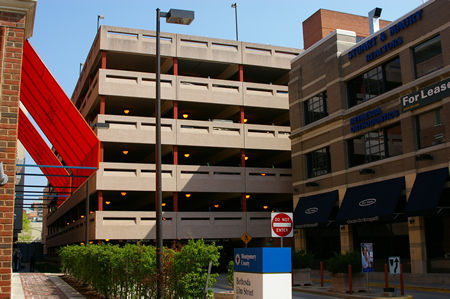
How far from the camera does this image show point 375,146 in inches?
1221

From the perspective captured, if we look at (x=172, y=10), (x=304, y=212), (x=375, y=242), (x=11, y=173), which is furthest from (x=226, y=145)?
(x=11, y=173)

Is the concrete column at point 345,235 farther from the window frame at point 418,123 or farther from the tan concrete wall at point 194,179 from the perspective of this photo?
the tan concrete wall at point 194,179

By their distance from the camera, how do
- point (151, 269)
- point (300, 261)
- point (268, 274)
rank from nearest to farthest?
point (268, 274) < point (151, 269) < point (300, 261)

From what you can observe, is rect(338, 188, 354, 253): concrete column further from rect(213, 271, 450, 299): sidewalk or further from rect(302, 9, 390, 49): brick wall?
rect(302, 9, 390, 49): brick wall

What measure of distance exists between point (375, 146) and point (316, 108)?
284 inches

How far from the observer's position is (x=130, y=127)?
132ft

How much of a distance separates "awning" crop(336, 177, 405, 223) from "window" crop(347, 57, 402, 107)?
18.5 feet

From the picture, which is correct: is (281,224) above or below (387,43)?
below

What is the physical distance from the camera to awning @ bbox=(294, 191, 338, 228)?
33750mm

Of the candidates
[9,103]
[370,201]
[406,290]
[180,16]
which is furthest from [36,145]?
[9,103]

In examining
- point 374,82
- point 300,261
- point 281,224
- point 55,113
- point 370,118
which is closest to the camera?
point 281,224

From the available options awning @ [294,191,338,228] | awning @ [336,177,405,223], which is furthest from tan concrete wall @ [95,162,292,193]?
awning @ [336,177,405,223]

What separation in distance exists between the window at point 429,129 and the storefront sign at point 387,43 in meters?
4.82

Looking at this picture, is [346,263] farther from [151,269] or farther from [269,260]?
[269,260]
